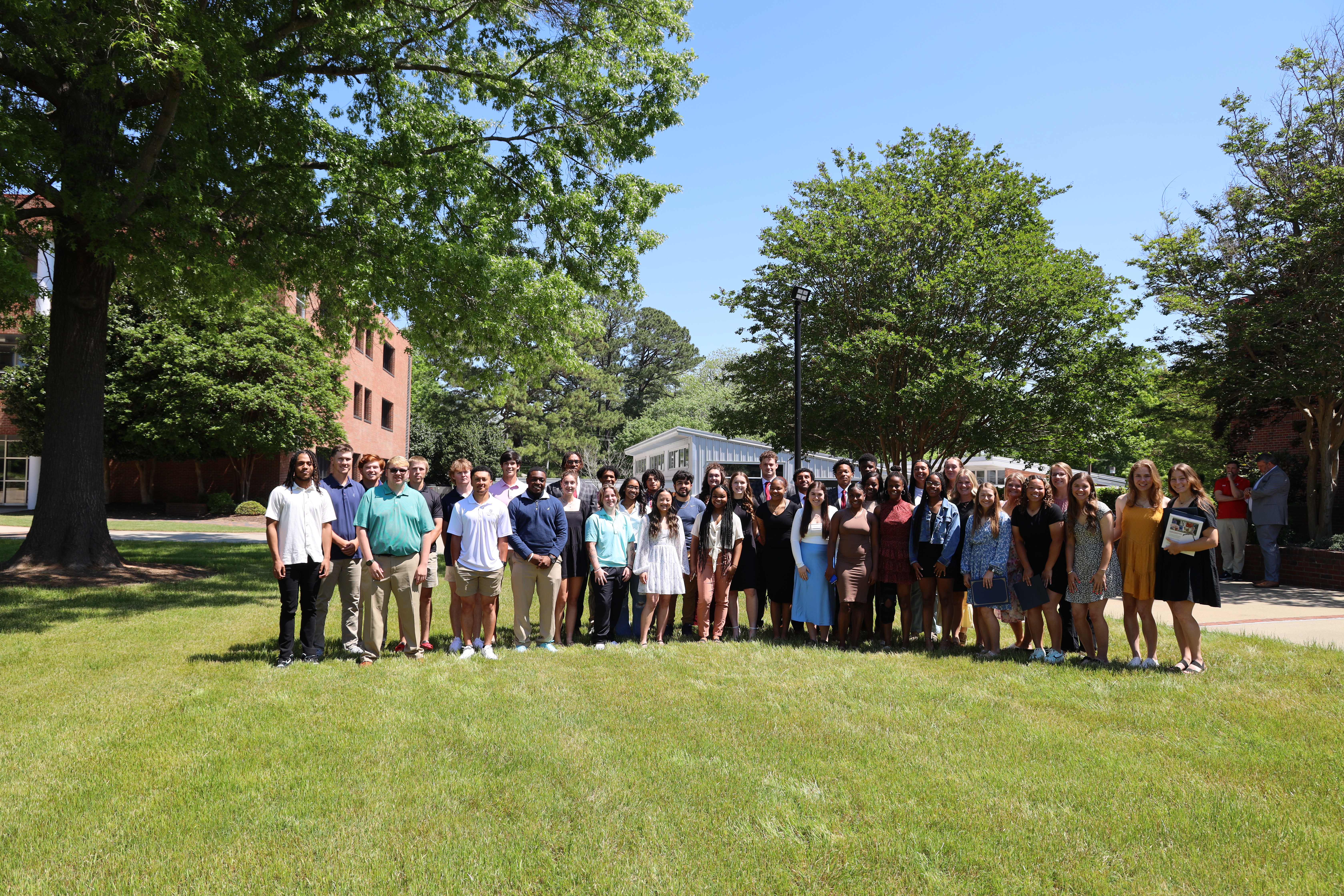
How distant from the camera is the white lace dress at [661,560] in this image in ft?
29.5

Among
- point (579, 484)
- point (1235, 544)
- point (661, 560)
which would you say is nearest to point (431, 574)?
point (579, 484)

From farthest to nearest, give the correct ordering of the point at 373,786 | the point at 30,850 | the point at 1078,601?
1. the point at 1078,601
2. the point at 373,786
3. the point at 30,850

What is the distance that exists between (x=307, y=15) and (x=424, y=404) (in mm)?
52843

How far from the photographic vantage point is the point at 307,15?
1161 cm

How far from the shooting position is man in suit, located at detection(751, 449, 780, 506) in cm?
973

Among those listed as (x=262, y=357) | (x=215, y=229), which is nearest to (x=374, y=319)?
(x=215, y=229)

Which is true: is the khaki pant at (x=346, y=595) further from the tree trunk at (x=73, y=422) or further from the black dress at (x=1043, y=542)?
the tree trunk at (x=73, y=422)

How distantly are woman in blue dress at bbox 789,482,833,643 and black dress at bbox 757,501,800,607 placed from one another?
0.13m

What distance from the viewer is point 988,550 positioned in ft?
27.0

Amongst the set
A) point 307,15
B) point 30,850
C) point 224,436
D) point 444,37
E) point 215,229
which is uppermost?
point 444,37

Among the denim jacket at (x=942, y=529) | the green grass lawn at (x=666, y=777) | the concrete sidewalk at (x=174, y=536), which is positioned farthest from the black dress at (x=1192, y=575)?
the concrete sidewalk at (x=174, y=536)

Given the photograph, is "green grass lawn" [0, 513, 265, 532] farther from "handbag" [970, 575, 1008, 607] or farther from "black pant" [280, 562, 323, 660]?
"handbag" [970, 575, 1008, 607]

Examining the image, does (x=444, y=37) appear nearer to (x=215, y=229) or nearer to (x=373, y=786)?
(x=215, y=229)

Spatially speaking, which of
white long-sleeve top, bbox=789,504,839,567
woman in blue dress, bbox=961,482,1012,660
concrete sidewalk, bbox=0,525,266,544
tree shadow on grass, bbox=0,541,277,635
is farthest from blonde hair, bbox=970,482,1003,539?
concrete sidewalk, bbox=0,525,266,544
